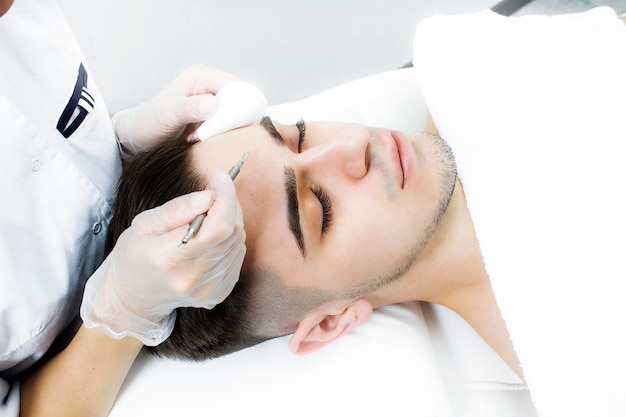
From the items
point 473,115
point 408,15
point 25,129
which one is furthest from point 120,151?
point 408,15

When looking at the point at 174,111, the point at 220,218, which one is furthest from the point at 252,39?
the point at 220,218

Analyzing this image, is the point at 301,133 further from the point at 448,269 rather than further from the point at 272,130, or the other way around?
the point at 448,269

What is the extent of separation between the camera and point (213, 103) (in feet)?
3.58

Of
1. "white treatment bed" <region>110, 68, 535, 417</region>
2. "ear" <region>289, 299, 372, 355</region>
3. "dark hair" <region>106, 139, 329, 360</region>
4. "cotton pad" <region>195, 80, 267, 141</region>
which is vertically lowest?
"white treatment bed" <region>110, 68, 535, 417</region>

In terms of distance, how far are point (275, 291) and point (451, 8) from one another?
138cm

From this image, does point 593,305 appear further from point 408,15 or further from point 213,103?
point 408,15

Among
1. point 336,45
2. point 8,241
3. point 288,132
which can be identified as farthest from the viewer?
point 336,45

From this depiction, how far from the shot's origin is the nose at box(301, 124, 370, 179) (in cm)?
97

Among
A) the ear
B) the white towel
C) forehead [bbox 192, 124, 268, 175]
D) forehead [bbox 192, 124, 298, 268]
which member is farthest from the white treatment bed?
forehead [bbox 192, 124, 268, 175]

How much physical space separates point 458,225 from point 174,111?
67 cm

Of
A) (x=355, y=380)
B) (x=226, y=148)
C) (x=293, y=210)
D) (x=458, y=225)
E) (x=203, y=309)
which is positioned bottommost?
(x=355, y=380)

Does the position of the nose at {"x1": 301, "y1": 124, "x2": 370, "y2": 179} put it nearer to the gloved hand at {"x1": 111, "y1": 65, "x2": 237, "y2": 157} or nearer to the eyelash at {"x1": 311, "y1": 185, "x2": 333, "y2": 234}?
the eyelash at {"x1": 311, "y1": 185, "x2": 333, "y2": 234}

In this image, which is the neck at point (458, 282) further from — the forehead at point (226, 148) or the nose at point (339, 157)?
the forehead at point (226, 148)

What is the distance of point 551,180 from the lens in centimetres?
104
